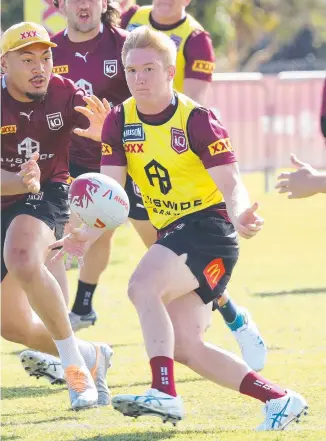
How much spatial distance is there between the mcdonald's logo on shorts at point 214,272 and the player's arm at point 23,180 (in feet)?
3.72

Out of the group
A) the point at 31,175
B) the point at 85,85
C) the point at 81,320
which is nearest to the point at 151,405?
the point at 31,175

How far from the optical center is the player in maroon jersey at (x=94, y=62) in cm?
860

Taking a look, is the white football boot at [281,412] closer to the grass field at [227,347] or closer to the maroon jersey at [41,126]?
the grass field at [227,347]

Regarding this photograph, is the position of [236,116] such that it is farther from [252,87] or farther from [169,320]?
[169,320]

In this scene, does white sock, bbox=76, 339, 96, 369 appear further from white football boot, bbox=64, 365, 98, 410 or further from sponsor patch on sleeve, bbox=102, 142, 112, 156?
sponsor patch on sleeve, bbox=102, 142, 112, 156

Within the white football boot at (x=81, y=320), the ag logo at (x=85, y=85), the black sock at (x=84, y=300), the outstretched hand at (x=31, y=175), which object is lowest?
the white football boot at (x=81, y=320)

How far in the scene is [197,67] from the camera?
9648 millimetres

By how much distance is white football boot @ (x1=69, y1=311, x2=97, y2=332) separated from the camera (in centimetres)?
937

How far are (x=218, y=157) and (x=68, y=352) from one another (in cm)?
157

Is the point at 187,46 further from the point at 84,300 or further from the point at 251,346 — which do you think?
the point at 251,346

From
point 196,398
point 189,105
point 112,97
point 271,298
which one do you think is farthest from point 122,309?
point 189,105

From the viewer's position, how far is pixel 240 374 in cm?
632

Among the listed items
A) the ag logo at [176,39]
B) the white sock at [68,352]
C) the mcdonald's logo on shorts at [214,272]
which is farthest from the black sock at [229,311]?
the ag logo at [176,39]

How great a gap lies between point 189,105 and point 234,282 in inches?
230
